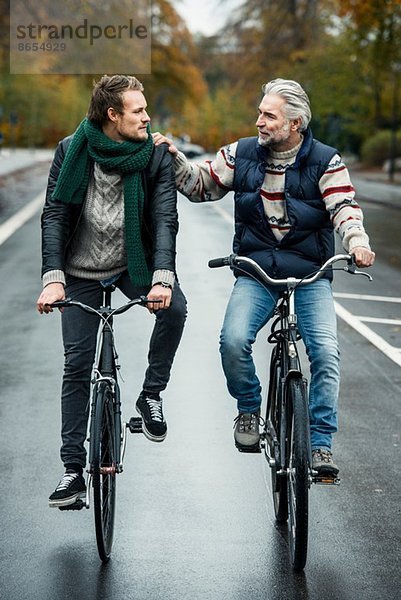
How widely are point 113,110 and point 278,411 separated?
142 centimetres

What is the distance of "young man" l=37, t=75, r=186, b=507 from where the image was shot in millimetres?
4691

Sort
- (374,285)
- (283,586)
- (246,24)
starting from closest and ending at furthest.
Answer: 1. (283,586)
2. (374,285)
3. (246,24)

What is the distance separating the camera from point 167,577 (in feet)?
14.4

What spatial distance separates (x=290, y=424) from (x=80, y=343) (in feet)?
3.01

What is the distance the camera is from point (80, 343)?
15.7 feet

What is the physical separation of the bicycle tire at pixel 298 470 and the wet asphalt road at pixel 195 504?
0.12 m

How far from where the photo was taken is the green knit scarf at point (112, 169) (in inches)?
184

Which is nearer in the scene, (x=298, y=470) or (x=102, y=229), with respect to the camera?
(x=298, y=470)

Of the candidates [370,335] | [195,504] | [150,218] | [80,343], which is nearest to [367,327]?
[370,335]

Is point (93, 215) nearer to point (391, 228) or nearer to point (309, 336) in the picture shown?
point (309, 336)

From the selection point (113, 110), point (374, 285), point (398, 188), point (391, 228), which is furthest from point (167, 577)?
point (398, 188)

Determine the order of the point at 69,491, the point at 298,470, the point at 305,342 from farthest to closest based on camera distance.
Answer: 1. the point at 305,342
2. the point at 69,491
3. the point at 298,470

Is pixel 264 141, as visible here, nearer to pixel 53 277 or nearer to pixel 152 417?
pixel 53 277

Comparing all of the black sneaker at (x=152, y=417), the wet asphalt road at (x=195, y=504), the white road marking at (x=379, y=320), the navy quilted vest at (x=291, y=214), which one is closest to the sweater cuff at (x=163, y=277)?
the navy quilted vest at (x=291, y=214)
